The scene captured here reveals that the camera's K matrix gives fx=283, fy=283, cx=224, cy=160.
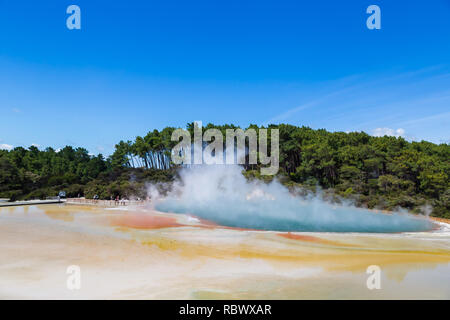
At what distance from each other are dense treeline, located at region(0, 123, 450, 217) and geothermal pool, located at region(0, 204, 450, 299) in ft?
38.9

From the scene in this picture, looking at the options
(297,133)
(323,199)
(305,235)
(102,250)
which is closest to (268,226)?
(305,235)

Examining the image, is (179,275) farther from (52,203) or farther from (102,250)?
(52,203)

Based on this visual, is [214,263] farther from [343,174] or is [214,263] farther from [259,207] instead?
[343,174]

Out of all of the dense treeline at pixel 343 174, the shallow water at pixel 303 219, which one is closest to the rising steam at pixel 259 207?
the shallow water at pixel 303 219

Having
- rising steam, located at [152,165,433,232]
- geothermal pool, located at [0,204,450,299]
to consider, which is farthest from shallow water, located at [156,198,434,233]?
geothermal pool, located at [0,204,450,299]

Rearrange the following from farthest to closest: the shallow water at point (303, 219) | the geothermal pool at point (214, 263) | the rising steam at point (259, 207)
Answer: the rising steam at point (259, 207)
the shallow water at point (303, 219)
the geothermal pool at point (214, 263)

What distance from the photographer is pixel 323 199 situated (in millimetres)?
26609

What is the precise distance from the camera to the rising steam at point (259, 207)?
1616 cm

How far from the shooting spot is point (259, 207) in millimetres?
23562

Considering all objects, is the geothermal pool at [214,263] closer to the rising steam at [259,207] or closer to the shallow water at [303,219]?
the shallow water at [303,219]

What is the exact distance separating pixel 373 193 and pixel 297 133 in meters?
13.1

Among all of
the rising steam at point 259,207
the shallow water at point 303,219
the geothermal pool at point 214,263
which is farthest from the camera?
the rising steam at point 259,207

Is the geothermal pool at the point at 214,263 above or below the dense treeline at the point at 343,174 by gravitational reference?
below

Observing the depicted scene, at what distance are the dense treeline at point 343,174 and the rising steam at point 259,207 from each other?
1921mm
